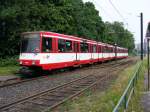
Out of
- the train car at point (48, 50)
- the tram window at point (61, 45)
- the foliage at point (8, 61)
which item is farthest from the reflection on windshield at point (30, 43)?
the foliage at point (8, 61)

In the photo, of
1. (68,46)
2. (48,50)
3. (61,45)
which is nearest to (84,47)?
(68,46)

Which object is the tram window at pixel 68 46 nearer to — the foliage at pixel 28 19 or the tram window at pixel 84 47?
the tram window at pixel 84 47

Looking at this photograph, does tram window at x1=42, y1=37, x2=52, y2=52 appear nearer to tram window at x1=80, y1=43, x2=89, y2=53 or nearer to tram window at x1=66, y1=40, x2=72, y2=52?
tram window at x1=66, y1=40, x2=72, y2=52

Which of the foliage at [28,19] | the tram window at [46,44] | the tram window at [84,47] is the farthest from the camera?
the foliage at [28,19]

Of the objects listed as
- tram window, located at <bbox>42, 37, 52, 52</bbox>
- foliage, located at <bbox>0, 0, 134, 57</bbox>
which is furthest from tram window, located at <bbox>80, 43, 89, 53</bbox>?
tram window, located at <bbox>42, 37, 52, 52</bbox>

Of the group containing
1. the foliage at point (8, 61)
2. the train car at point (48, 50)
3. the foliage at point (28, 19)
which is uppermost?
the foliage at point (28, 19)

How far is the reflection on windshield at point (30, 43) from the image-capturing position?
2297 centimetres

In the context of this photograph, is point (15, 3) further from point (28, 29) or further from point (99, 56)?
point (99, 56)

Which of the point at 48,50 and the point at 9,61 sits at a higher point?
the point at 48,50

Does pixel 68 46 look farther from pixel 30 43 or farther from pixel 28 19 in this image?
pixel 28 19

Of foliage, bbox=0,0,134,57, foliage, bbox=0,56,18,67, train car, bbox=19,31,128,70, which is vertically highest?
foliage, bbox=0,0,134,57

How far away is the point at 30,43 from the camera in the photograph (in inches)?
925

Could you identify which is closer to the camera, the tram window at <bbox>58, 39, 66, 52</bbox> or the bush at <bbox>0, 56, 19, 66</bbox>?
the tram window at <bbox>58, 39, 66, 52</bbox>

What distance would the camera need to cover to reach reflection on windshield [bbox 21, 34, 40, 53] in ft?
75.4
